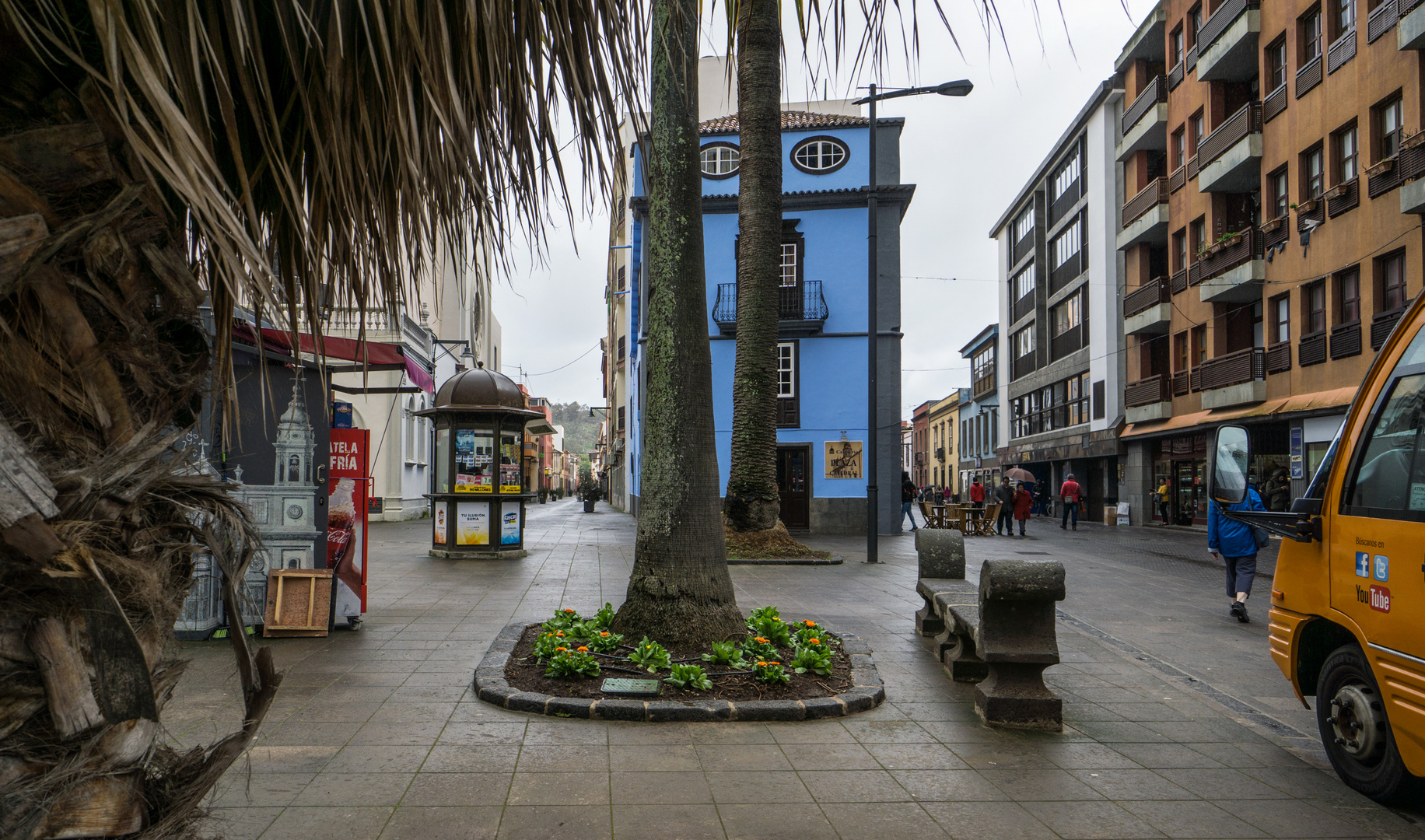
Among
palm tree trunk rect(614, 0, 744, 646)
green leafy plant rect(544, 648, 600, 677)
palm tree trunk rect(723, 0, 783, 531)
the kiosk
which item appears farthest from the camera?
palm tree trunk rect(723, 0, 783, 531)

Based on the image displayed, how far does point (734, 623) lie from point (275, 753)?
3.10 meters

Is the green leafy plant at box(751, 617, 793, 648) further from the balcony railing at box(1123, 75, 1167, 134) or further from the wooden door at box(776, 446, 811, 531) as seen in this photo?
the balcony railing at box(1123, 75, 1167, 134)

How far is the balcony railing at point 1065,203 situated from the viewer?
39.2 meters

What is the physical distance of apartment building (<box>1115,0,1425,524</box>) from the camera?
804 inches

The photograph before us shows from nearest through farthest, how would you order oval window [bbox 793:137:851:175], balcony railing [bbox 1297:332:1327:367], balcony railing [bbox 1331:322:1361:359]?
balcony railing [bbox 1331:322:1361:359]
balcony railing [bbox 1297:332:1327:367]
oval window [bbox 793:137:851:175]

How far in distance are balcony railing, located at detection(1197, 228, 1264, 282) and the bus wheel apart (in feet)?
82.4

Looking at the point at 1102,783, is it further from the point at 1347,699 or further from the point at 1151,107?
the point at 1151,107

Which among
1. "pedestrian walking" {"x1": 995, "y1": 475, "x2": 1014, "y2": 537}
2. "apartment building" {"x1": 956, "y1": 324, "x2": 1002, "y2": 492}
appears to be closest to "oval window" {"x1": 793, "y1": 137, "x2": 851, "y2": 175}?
"pedestrian walking" {"x1": 995, "y1": 475, "x2": 1014, "y2": 537}

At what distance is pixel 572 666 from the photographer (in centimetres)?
563

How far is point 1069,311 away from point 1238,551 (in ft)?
110

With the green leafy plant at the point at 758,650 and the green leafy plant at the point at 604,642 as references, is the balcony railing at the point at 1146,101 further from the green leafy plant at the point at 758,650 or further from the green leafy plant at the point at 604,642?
the green leafy plant at the point at 604,642

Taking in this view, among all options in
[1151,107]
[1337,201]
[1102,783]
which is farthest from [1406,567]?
[1151,107]

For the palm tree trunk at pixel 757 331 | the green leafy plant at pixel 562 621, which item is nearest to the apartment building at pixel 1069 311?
the palm tree trunk at pixel 757 331

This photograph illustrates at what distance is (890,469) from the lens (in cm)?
2430
